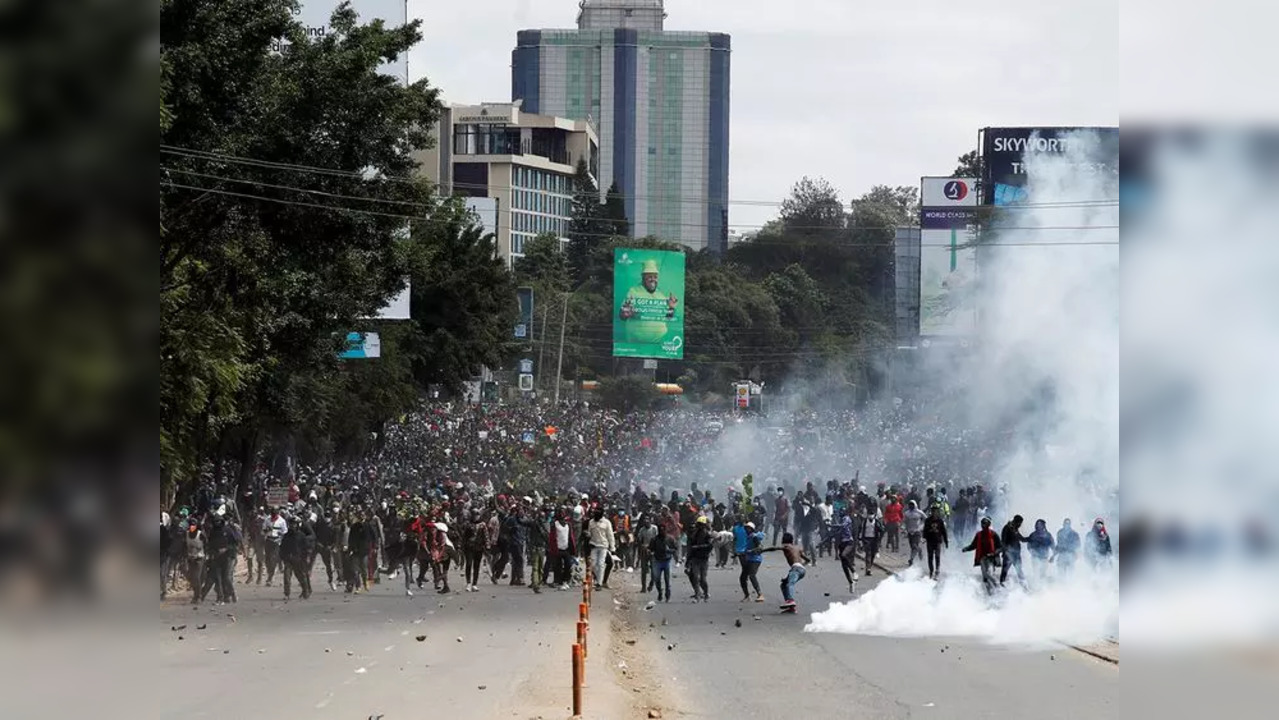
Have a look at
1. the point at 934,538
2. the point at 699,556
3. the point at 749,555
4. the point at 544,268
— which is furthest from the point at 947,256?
the point at 544,268

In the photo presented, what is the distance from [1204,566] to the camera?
4.18 metres

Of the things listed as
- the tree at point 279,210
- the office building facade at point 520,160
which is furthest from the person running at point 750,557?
the office building facade at point 520,160

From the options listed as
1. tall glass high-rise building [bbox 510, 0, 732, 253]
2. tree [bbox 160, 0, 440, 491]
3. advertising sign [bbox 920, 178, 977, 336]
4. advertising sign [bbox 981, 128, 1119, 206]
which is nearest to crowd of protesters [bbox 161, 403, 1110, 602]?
tree [bbox 160, 0, 440, 491]

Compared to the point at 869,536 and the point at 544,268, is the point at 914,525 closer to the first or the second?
the point at 869,536

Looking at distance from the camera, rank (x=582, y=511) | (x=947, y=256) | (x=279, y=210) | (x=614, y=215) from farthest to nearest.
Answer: (x=614, y=215) → (x=947, y=256) → (x=582, y=511) → (x=279, y=210)

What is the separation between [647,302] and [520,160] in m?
112

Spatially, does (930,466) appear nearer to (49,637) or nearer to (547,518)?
(547,518)

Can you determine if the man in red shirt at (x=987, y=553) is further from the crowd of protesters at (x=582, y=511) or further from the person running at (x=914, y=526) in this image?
the person running at (x=914, y=526)

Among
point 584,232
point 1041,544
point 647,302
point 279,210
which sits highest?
point 584,232

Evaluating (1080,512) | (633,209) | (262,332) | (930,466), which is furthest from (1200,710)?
(633,209)

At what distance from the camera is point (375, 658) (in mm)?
19453

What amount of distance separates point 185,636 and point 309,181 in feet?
38.6

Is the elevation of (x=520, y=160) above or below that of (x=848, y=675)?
above

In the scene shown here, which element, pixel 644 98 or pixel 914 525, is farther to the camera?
pixel 644 98
